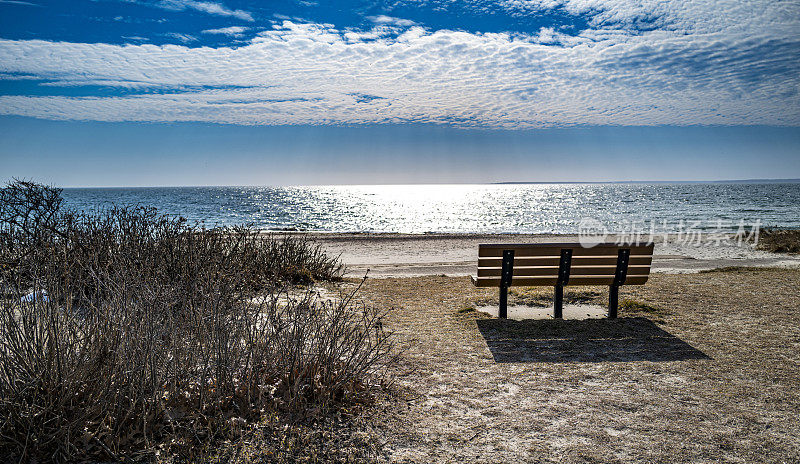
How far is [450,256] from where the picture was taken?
53.0 feet

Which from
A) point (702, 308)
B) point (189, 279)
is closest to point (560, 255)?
point (702, 308)

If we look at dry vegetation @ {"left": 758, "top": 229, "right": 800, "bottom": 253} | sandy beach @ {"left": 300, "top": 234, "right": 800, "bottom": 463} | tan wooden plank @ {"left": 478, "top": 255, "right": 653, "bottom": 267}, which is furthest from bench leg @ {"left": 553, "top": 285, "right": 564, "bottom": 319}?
dry vegetation @ {"left": 758, "top": 229, "right": 800, "bottom": 253}

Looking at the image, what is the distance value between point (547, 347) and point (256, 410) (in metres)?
3.08

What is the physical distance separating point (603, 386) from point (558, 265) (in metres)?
2.32

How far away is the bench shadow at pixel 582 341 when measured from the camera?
16.0 ft

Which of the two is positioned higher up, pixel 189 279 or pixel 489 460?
pixel 189 279

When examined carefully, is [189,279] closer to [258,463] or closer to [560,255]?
[258,463]

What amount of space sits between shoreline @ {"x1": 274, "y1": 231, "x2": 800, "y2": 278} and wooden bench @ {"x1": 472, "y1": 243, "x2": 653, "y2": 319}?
5131 mm

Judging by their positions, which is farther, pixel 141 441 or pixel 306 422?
pixel 306 422

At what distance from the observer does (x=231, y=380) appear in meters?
3.34

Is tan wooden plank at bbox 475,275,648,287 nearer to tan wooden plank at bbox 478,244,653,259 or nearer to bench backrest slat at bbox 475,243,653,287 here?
bench backrest slat at bbox 475,243,653,287

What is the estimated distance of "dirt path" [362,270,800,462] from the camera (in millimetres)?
3115

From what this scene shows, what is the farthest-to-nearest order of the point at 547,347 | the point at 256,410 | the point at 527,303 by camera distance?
the point at 527,303 → the point at 547,347 → the point at 256,410

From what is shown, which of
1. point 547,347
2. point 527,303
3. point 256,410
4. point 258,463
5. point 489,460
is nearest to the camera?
point 258,463
